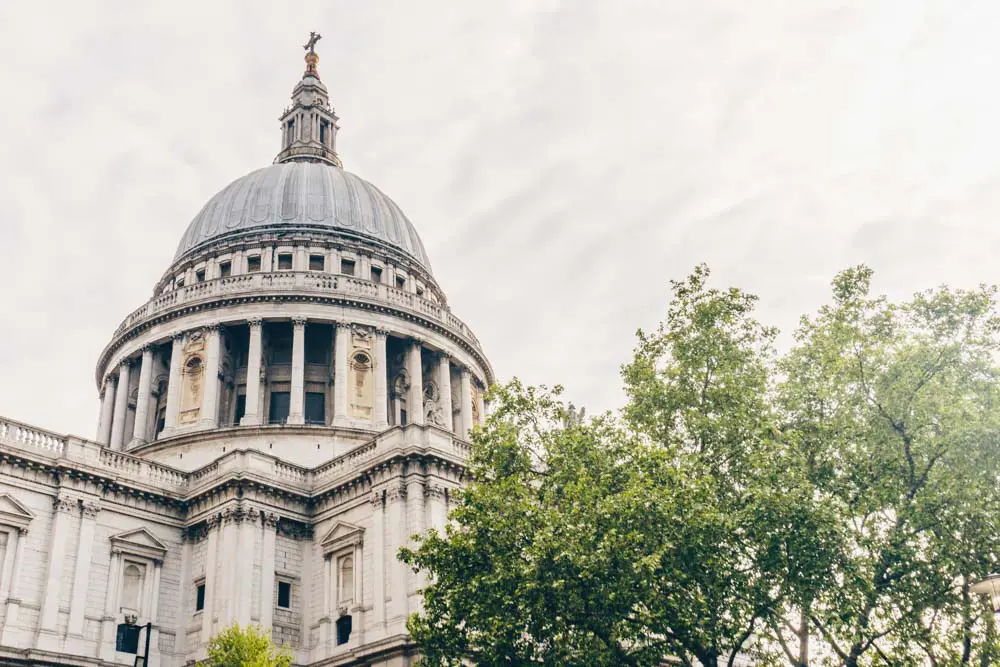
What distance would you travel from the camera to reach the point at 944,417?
24531 millimetres

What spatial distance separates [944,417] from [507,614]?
39.8 feet

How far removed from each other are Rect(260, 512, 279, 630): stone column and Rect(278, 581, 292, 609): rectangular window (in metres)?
0.82

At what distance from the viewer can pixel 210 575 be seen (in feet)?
118

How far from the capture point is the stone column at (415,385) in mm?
50062

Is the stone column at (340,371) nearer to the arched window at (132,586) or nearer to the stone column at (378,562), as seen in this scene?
the stone column at (378,562)

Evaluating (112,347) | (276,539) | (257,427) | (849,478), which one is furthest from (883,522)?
(112,347)

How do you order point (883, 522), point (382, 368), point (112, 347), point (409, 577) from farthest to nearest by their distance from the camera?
point (112, 347), point (382, 368), point (409, 577), point (883, 522)

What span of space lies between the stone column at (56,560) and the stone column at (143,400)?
552 inches

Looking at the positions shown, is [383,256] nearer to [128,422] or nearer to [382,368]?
[382,368]

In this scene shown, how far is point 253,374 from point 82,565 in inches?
620

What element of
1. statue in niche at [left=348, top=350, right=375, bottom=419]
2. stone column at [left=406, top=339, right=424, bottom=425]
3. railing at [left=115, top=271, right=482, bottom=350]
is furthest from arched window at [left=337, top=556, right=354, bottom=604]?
railing at [left=115, top=271, right=482, bottom=350]

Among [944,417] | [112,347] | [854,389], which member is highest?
[112,347]

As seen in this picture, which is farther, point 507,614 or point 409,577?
point 409,577

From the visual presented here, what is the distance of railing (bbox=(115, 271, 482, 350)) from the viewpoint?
166ft
